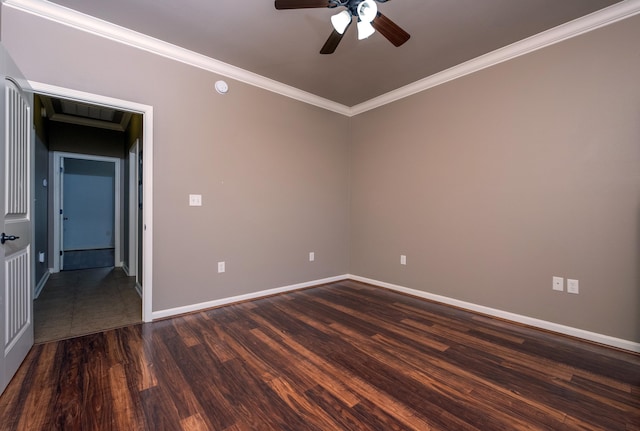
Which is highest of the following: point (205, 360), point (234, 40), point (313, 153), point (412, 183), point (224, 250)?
point (234, 40)

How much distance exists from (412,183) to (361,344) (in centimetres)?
212

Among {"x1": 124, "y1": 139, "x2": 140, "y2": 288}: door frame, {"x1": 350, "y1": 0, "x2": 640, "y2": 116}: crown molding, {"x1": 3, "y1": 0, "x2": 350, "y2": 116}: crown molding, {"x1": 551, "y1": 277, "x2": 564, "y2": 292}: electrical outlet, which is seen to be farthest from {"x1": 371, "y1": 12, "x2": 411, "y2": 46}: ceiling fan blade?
{"x1": 124, "y1": 139, "x2": 140, "y2": 288}: door frame

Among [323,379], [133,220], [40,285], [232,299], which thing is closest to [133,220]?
[133,220]

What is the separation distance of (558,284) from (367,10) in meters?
2.70

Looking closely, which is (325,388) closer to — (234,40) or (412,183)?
(412,183)

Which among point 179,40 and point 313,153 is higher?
point 179,40

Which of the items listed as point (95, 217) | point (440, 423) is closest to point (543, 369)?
point (440, 423)

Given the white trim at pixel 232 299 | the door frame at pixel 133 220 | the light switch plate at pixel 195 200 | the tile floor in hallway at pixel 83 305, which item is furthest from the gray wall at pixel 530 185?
the door frame at pixel 133 220

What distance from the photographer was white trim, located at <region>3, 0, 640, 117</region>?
2.14m

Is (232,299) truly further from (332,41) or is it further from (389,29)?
(389,29)

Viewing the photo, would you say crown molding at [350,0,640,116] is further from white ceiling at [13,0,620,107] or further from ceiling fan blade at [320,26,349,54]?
ceiling fan blade at [320,26,349,54]

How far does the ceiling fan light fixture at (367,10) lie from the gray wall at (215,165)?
185cm

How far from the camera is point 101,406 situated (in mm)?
1477

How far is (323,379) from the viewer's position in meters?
1.74
